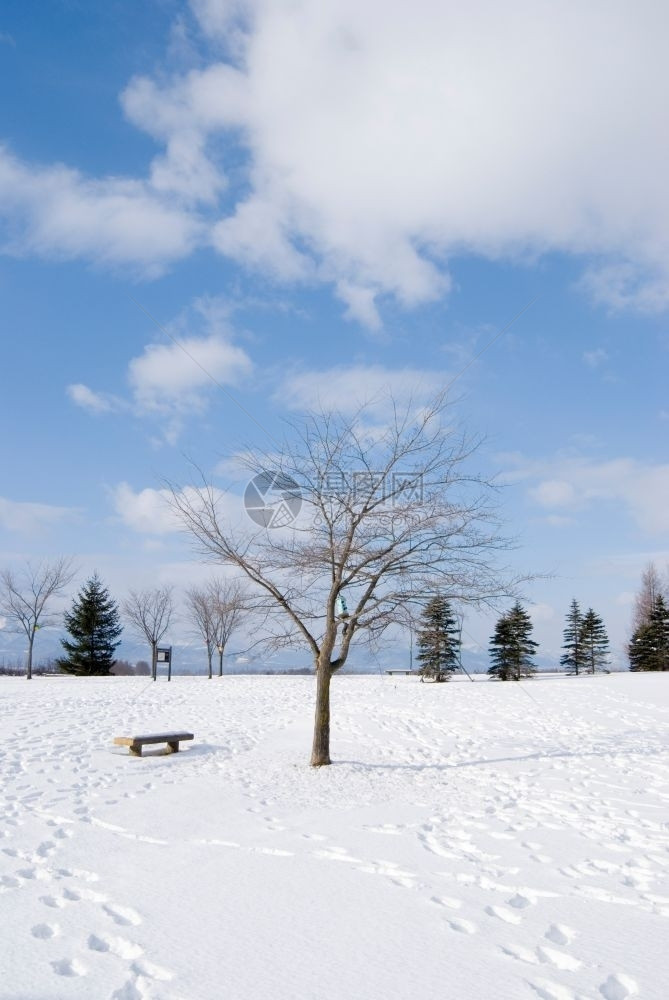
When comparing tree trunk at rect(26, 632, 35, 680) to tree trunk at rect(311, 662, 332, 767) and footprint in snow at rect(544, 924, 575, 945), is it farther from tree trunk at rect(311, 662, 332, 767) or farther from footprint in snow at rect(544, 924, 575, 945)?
footprint in snow at rect(544, 924, 575, 945)

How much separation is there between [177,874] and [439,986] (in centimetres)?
259

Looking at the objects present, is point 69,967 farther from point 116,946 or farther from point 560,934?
point 560,934

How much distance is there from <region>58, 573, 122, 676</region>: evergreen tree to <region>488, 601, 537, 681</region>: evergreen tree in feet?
89.3

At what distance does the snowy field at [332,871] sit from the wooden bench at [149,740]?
0.89 ft

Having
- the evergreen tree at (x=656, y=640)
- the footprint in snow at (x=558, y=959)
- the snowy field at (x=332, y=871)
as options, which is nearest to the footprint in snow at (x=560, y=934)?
the snowy field at (x=332, y=871)

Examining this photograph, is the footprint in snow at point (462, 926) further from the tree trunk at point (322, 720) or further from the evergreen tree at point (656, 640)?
the evergreen tree at point (656, 640)

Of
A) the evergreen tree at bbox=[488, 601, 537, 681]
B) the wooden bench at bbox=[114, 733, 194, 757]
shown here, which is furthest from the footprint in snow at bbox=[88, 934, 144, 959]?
the evergreen tree at bbox=[488, 601, 537, 681]

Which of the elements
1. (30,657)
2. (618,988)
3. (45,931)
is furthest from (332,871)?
(30,657)

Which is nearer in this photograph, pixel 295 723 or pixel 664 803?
pixel 664 803

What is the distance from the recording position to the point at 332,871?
5.55m

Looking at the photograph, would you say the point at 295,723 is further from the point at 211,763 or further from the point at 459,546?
the point at 459,546

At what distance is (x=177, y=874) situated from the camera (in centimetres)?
537

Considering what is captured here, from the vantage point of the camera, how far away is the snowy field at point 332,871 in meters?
3.74

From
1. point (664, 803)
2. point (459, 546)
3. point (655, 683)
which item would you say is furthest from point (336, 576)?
point (655, 683)
